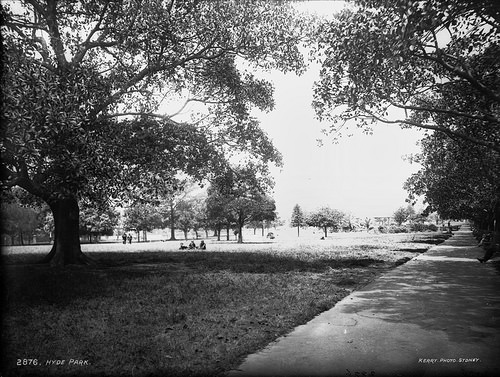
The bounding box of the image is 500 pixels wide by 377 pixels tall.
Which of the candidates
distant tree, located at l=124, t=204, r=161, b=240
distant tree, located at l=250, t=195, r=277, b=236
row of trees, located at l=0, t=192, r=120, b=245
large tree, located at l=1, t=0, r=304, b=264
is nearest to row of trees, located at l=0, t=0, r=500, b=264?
large tree, located at l=1, t=0, r=304, b=264

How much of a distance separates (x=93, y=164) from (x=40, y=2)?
28.0 ft

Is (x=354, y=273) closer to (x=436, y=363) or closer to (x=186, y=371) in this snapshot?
(x=436, y=363)

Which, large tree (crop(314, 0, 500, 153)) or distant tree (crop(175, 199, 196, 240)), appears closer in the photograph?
large tree (crop(314, 0, 500, 153))

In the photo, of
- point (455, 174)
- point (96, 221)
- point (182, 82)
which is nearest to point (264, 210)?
point (455, 174)

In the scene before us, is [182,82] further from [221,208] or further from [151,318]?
[221,208]

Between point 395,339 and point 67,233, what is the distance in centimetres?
1633

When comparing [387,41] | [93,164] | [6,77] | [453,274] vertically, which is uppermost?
[387,41]

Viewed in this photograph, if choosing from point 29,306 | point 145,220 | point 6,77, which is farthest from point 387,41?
point 145,220

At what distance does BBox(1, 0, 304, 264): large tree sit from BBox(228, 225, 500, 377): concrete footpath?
638cm

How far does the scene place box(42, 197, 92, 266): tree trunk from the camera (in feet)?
55.2

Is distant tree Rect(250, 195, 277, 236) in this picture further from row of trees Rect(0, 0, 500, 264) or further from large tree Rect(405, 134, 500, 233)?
row of trees Rect(0, 0, 500, 264)

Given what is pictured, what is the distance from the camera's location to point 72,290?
33.0ft

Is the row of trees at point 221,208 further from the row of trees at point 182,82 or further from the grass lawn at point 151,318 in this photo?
the grass lawn at point 151,318

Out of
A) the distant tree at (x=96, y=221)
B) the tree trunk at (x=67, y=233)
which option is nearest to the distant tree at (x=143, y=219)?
the distant tree at (x=96, y=221)
